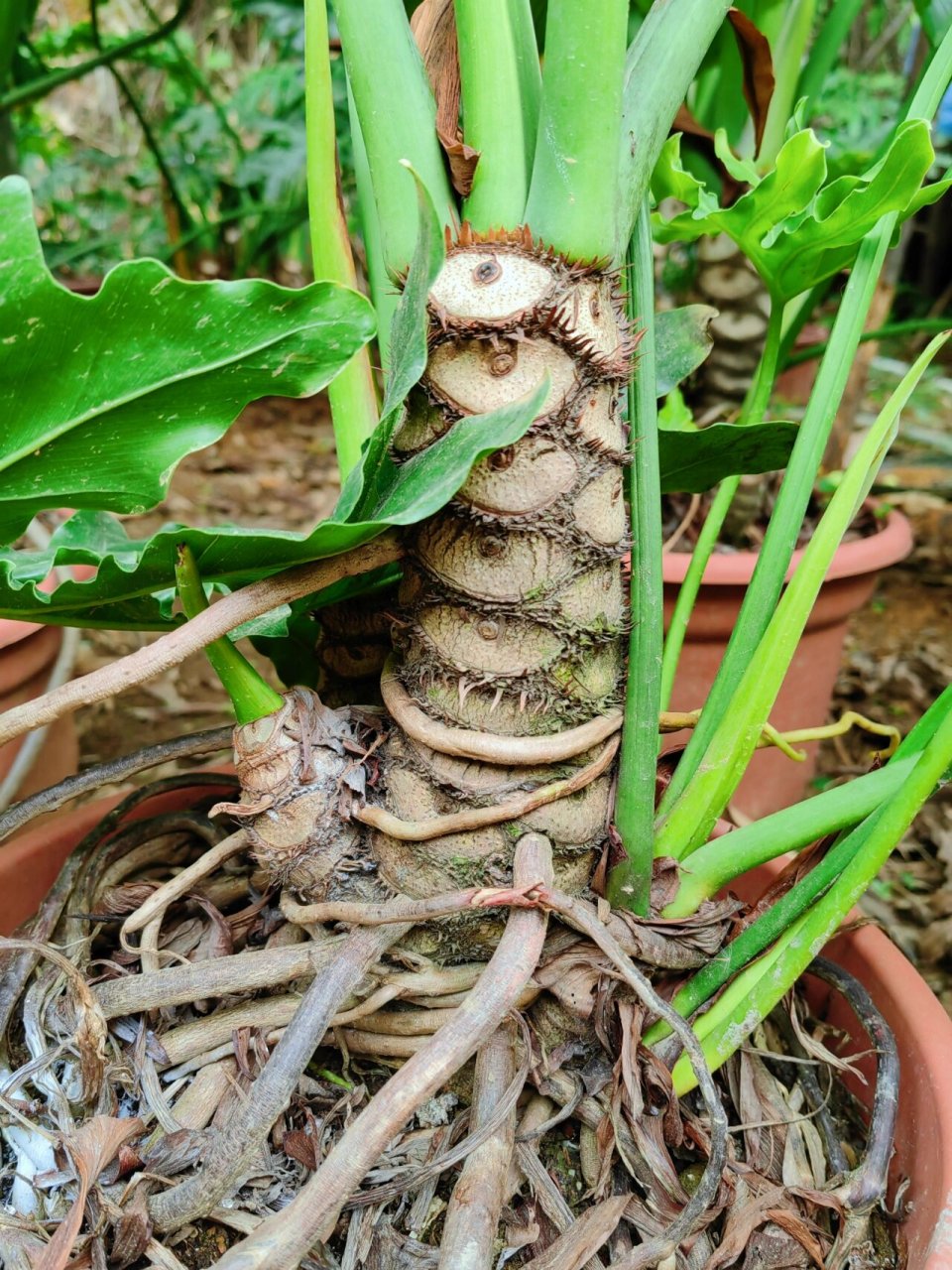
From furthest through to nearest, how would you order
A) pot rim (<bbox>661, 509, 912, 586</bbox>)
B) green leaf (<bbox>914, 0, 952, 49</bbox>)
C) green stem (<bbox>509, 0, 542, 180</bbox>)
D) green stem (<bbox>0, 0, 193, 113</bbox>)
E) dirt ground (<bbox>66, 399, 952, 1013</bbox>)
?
1. green stem (<bbox>0, 0, 193, 113</bbox>)
2. dirt ground (<bbox>66, 399, 952, 1013</bbox>)
3. pot rim (<bbox>661, 509, 912, 586</bbox>)
4. green leaf (<bbox>914, 0, 952, 49</bbox>)
5. green stem (<bbox>509, 0, 542, 180</bbox>)

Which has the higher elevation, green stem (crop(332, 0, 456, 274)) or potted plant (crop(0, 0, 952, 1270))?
green stem (crop(332, 0, 456, 274))

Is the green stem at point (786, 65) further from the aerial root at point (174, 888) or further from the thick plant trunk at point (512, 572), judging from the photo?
the aerial root at point (174, 888)

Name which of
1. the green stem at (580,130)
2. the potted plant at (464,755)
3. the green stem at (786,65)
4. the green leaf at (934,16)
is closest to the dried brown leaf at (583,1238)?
the potted plant at (464,755)

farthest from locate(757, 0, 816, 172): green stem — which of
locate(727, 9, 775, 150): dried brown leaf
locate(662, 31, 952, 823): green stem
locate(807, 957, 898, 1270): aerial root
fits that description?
locate(807, 957, 898, 1270): aerial root

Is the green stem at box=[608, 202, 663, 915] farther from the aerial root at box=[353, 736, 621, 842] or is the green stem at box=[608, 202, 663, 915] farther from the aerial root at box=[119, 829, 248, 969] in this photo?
the aerial root at box=[119, 829, 248, 969]

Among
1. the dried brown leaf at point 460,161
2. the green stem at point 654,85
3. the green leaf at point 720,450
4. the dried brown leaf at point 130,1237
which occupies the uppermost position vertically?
the green stem at point 654,85

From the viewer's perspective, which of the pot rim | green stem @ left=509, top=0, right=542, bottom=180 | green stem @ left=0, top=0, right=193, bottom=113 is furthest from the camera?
green stem @ left=0, top=0, right=193, bottom=113

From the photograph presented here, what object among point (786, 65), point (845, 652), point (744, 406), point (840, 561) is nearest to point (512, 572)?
point (744, 406)
